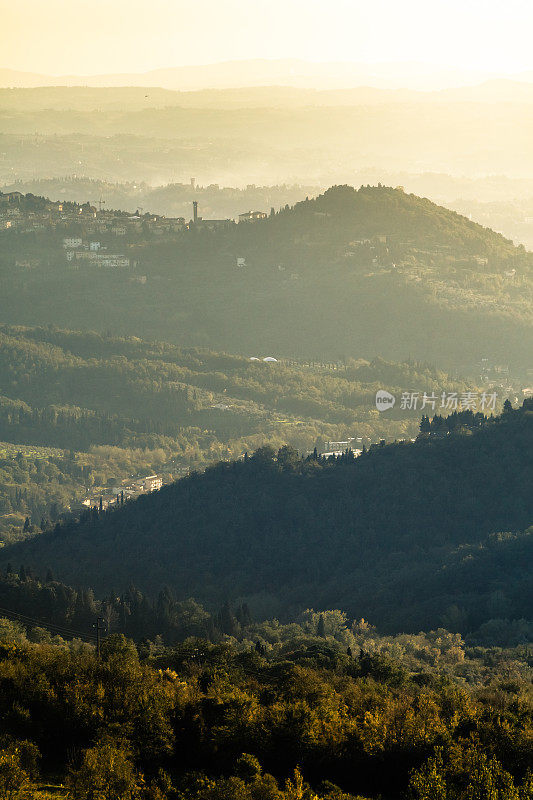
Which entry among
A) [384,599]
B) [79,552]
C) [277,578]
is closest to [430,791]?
[384,599]

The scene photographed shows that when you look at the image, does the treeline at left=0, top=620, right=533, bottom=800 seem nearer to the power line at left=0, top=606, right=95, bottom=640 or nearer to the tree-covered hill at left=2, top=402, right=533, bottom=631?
the power line at left=0, top=606, right=95, bottom=640

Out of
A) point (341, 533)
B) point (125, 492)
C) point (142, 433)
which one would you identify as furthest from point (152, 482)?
point (341, 533)

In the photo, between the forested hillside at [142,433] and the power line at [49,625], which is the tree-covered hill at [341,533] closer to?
the power line at [49,625]

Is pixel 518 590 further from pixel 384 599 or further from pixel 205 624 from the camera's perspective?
pixel 205 624

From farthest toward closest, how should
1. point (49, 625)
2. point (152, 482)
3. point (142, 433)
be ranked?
1. point (142, 433)
2. point (152, 482)
3. point (49, 625)

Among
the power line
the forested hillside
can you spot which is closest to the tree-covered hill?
the power line

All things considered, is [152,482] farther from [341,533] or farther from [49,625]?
[49,625]
